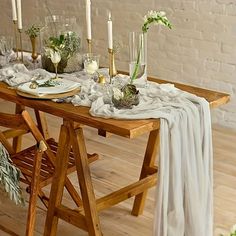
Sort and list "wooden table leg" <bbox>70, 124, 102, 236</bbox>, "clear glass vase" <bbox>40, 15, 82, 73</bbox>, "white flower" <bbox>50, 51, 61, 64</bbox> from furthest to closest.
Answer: "clear glass vase" <bbox>40, 15, 82, 73</bbox>
"white flower" <bbox>50, 51, 61, 64</bbox>
"wooden table leg" <bbox>70, 124, 102, 236</bbox>

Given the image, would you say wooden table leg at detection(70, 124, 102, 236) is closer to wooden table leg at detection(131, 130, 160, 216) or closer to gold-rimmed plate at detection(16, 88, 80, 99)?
gold-rimmed plate at detection(16, 88, 80, 99)

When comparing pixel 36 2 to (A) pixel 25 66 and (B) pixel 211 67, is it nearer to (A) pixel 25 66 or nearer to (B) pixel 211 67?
(B) pixel 211 67

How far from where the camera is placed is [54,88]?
90.7 inches

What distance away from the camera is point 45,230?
2.41m

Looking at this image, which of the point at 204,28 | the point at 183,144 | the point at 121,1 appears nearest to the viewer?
the point at 183,144

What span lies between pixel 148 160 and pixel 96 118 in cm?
69

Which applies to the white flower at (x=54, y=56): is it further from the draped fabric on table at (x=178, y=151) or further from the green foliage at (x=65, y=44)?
the draped fabric on table at (x=178, y=151)

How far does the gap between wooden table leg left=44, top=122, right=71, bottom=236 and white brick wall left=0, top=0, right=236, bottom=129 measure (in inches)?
73.6

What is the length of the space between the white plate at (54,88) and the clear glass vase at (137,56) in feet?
0.87

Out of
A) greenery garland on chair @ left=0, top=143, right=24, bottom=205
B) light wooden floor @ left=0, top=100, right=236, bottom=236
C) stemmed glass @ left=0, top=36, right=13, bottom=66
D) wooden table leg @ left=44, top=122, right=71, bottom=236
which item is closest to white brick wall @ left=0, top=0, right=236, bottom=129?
light wooden floor @ left=0, top=100, right=236, bottom=236

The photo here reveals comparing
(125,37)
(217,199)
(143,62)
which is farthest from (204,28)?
(143,62)

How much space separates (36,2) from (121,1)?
1.04m

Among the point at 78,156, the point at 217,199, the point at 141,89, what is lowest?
the point at 217,199

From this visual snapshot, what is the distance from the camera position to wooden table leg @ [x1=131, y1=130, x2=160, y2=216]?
2.54 meters
